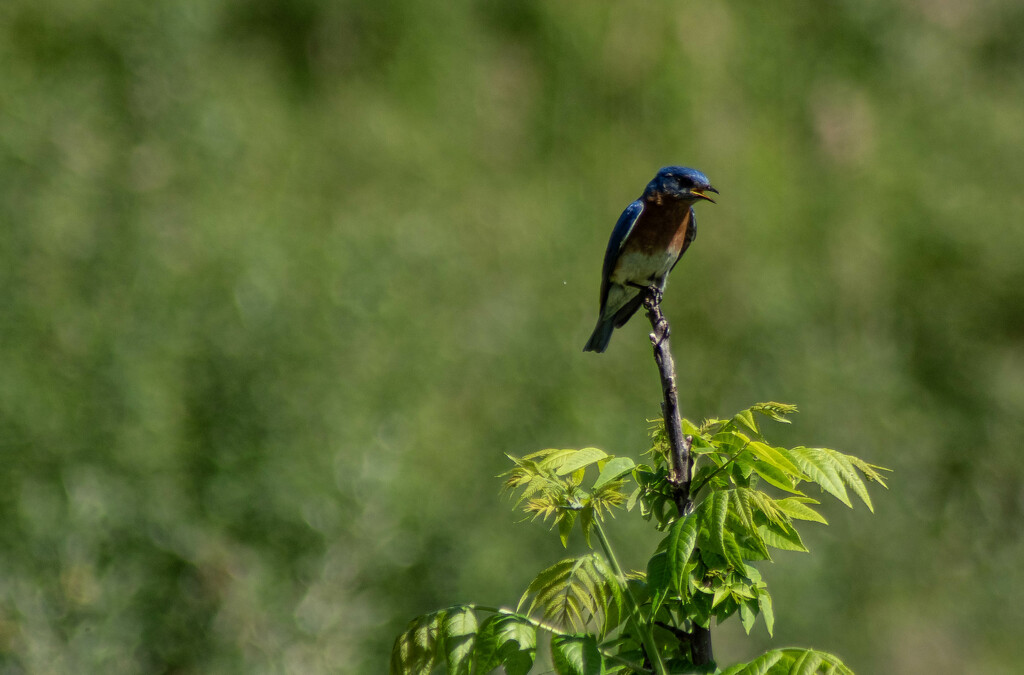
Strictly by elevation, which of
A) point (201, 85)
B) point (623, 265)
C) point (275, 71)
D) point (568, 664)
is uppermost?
point (275, 71)

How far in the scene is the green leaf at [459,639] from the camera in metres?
1.83

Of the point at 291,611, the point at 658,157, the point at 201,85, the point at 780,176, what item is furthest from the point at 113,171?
the point at 780,176

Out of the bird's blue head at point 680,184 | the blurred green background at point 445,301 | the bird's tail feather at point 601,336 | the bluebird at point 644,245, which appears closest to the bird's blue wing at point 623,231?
the bluebird at point 644,245

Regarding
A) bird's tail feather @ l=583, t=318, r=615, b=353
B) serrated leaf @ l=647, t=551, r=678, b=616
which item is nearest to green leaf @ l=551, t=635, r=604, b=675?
serrated leaf @ l=647, t=551, r=678, b=616

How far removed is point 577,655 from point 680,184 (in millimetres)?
3399

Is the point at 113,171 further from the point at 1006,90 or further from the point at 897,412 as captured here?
the point at 1006,90

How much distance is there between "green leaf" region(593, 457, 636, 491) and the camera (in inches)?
66.1

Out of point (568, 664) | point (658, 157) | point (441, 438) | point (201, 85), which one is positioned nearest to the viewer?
point (568, 664)

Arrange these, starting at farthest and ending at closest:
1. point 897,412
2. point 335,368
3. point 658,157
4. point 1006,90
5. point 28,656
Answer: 1. point 1006,90
2. point 658,157
3. point 897,412
4. point 335,368
5. point 28,656

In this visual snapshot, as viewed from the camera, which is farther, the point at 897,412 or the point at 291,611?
the point at 897,412

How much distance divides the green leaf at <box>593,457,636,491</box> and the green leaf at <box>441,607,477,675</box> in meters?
0.41

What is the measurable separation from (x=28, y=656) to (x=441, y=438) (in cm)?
279

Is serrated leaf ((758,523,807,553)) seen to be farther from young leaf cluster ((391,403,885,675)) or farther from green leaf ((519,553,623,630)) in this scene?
green leaf ((519,553,623,630))

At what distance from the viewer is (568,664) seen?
1688 mm
